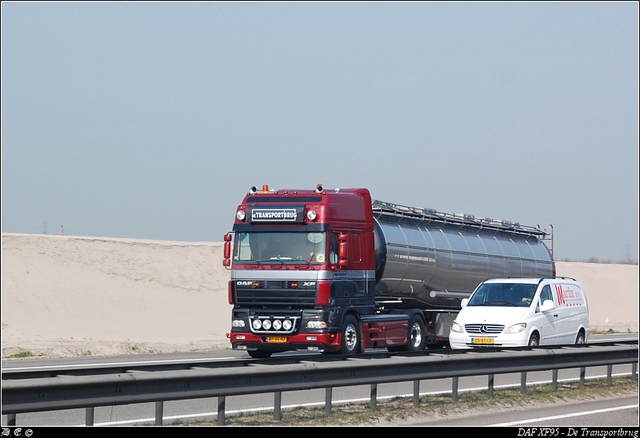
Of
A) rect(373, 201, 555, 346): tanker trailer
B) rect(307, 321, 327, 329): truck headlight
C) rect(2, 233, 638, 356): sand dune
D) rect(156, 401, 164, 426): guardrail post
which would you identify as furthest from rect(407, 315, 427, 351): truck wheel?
rect(156, 401, 164, 426): guardrail post

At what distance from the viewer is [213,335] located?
1331 inches

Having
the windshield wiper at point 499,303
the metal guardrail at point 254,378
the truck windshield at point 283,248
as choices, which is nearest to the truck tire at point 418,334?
the windshield wiper at point 499,303

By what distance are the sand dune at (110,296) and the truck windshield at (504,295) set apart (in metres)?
10.4

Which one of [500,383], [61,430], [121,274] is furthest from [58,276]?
[61,430]

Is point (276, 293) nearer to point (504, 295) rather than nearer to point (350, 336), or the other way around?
point (350, 336)

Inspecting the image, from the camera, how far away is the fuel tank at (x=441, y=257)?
72.2 ft

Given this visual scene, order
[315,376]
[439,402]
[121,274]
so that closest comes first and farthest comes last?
[315,376]
[439,402]
[121,274]

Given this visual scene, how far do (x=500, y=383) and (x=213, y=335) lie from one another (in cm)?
1888

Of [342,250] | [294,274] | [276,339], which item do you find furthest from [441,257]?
[276,339]

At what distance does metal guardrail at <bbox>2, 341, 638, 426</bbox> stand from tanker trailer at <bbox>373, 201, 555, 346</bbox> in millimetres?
7191

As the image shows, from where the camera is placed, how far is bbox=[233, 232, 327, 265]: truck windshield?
18.9 metres

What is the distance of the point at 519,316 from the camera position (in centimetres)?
1947

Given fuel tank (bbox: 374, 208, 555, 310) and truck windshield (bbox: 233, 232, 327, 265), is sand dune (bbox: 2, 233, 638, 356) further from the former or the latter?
fuel tank (bbox: 374, 208, 555, 310)

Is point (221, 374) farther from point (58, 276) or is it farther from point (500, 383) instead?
point (58, 276)
